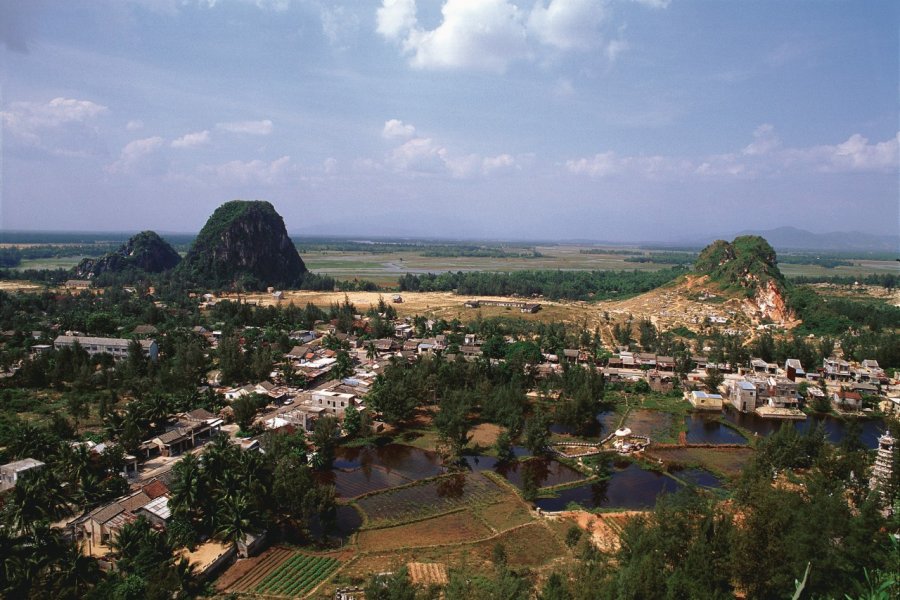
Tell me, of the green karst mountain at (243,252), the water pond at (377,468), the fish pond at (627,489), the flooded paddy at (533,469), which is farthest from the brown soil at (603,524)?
the green karst mountain at (243,252)

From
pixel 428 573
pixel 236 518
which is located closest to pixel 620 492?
pixel 428 573

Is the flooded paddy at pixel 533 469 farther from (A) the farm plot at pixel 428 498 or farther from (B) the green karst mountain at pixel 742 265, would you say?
(B) the green karst mountain at pixel 742 265

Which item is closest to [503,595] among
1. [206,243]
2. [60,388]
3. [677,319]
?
[60,388]

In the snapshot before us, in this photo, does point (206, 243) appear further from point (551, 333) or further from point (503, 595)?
point (503, 595)

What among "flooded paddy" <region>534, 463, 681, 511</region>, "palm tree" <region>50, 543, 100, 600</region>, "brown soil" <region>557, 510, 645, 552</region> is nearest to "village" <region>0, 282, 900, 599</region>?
"brown soil" <region>557, 510, 645, 552</region>

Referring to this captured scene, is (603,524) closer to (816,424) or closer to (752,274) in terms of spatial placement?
(816,424)

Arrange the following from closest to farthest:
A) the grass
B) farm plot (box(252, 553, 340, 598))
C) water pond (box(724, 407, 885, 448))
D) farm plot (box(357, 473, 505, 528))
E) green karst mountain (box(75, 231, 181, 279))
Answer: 1. farm plot (box(252, 553, 340, 598))
2. farm plot (box(357, 473, 505, 528))
3. the grass
4. water pond (box(724, 407, 885, 448))
5. green karst mountain (box(75, 231, 181, 279))

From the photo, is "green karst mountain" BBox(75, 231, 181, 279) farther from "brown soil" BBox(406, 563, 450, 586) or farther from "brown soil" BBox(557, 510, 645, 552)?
"brown soil" BBox(557, 510, 645, 552)
